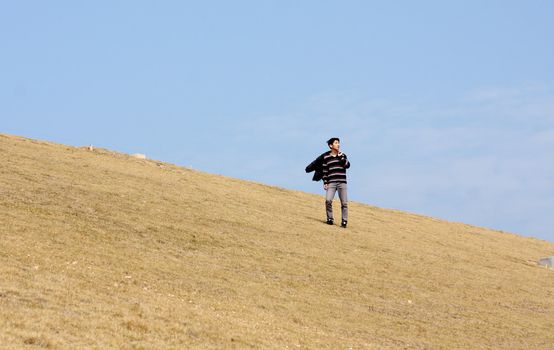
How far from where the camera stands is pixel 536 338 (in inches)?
829

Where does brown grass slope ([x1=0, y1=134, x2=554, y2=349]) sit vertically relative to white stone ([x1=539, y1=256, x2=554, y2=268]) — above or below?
below

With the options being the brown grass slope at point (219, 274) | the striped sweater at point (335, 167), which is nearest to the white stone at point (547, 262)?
the brown grass slope at point (219, 274)

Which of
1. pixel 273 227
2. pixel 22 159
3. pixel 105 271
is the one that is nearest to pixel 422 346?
pixel 105 271

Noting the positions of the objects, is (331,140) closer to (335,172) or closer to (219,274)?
(335,172)

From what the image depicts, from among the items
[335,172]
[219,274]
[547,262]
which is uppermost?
[335,172]

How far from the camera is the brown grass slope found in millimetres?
15049

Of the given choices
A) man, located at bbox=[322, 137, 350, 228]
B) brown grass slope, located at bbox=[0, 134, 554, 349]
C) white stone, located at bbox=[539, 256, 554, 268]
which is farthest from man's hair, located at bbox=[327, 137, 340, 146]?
white stone, located at bbox=[539, 256, 554, 268]

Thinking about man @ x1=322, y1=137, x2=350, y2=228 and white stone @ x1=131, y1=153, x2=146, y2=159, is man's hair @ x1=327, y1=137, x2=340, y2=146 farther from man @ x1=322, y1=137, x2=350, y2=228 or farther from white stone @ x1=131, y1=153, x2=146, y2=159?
white stone @ x1=131, y1=153, x2=146, y2=159

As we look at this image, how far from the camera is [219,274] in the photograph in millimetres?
20953

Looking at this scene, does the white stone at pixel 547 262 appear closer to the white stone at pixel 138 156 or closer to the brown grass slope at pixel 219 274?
the brown grass slope at pixel 219 274

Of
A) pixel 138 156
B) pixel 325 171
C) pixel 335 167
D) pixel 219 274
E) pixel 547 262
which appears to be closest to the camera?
pixel 219 274

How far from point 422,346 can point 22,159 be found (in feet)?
65.9

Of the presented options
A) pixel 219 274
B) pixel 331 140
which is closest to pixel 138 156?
pixel 331 140

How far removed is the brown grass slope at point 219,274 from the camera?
49.4ft
